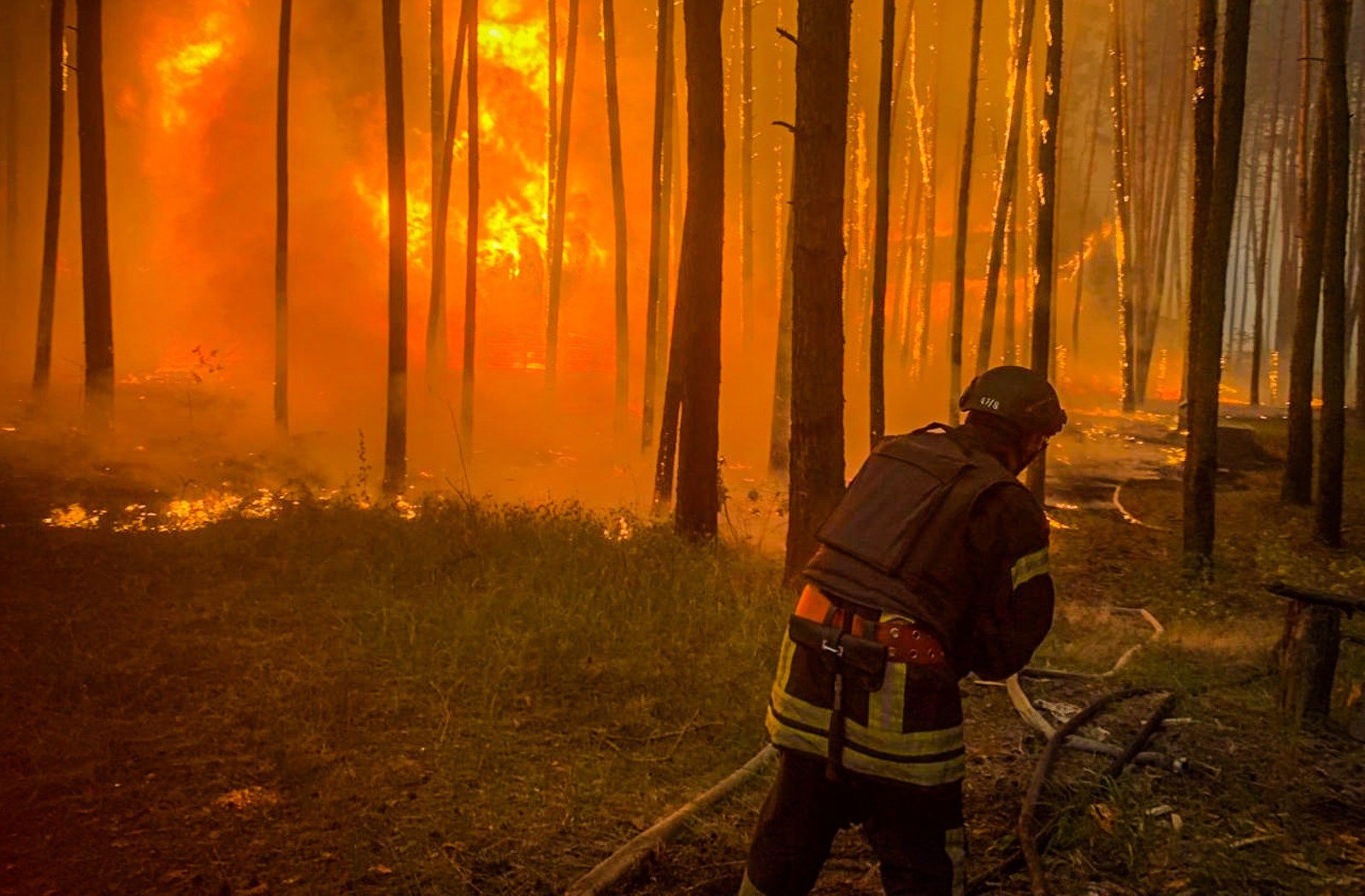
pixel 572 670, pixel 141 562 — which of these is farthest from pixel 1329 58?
pixel 141 562

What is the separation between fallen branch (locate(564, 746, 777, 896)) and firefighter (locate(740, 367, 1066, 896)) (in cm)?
123

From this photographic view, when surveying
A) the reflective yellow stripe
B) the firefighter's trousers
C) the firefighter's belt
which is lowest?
the firefighter's trousers

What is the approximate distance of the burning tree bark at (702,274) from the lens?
9688mm

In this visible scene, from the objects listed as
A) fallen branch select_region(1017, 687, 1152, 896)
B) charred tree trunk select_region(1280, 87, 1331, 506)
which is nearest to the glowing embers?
charred tree trunk select_region(1280, 87, 1331, 506)

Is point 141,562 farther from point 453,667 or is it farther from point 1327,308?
point 1327,308

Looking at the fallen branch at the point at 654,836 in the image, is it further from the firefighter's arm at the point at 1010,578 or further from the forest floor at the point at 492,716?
the firefighter's arm at the point at 1010,578

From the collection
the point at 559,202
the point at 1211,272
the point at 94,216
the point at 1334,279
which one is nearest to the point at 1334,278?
the point at 1334,279

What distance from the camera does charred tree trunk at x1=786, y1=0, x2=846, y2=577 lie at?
297 inches

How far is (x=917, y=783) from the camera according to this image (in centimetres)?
244

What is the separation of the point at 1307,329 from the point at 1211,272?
3.21 metres

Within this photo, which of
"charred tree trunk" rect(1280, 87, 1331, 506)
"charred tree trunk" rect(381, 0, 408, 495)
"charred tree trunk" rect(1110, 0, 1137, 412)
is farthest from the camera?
"charred tree trunk" rect(1110, 0, 1137, 412)

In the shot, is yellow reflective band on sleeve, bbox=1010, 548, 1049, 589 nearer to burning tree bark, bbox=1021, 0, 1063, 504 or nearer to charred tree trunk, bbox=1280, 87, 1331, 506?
burning tree bark, bbox=1021, 0, 1063, 504

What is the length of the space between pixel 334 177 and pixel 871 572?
3182 cm

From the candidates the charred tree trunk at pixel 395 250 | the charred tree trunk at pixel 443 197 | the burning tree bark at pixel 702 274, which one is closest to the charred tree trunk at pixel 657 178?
the charred tree trunk at pixel 443 197
